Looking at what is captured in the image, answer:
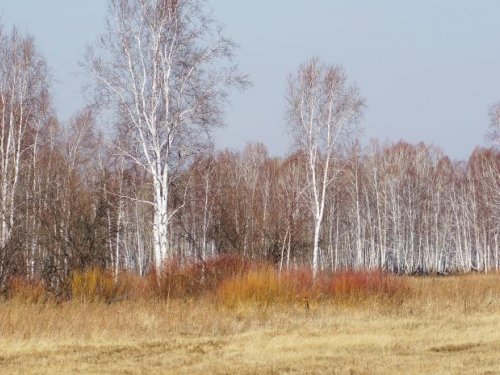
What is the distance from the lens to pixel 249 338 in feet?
34.8

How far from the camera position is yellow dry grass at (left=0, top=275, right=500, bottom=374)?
839cm

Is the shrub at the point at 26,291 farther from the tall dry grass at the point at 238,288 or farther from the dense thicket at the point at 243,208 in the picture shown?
the dense thicket at the point at 243,208

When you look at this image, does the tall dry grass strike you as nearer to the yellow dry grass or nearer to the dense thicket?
the yellow dry grass

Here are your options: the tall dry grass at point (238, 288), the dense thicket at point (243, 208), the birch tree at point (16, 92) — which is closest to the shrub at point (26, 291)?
the tall dry grass at point (238, 288)

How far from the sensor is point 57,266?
15.9m

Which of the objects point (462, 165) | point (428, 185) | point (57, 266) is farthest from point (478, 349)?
point (462, 165)

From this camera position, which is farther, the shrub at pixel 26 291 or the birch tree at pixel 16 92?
the birch tree at pixel 16 92

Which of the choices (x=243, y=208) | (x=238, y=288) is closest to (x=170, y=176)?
(x=238, y=288)

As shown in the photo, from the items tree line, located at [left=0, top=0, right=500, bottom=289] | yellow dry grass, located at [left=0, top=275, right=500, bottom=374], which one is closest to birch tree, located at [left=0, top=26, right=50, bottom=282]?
tree line, located at [left=0, top=0, right=500, bottom=289]

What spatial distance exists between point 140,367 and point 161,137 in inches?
401

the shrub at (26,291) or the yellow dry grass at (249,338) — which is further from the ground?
the shrub at (26,291)

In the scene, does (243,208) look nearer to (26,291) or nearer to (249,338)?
(26,291)

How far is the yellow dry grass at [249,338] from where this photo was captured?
27.5 ft

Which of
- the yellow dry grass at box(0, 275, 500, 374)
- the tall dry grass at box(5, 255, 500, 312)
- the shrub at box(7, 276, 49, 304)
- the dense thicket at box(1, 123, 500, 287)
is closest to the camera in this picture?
the yellow dry grass at box(0, 275, 500, 374)
